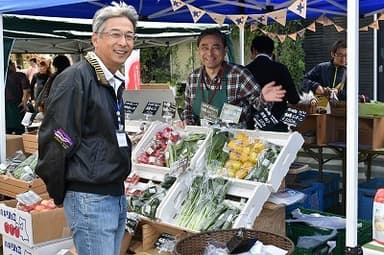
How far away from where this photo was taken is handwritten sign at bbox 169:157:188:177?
3.20 meters

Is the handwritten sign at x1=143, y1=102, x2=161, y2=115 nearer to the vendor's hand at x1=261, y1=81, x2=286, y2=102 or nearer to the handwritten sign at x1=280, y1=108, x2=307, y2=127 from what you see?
the vendor's hand at x1=261, y1=81, x2=286, y2=102

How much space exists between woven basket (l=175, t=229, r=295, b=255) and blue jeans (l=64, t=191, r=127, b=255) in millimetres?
477

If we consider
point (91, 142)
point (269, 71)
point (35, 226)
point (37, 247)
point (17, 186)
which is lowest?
point (37, 247)

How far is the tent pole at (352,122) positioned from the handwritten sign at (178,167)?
100cm

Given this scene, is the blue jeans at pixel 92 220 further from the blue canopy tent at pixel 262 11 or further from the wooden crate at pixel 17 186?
the wooden crate at pixel 17 186

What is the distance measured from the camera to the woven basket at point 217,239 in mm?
2646

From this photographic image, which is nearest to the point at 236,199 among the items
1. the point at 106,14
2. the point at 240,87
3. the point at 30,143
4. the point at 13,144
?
the point at 240,87

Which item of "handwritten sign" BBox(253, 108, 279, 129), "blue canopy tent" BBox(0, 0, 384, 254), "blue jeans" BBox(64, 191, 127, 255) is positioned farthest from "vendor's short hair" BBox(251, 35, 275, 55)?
"blue jeans" BBox(64, 191, 127, 255)

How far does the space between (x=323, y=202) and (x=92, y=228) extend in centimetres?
351

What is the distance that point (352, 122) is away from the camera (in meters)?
2.68

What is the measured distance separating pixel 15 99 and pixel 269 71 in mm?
5190

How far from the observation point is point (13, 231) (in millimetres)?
3600

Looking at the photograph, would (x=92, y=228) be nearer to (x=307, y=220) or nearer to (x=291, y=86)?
(x=307, y=220)

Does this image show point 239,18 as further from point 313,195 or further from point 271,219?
point 271,219
